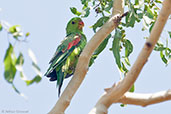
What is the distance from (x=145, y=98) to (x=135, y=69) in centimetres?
19

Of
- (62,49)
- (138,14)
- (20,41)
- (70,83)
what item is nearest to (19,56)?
(20,41)

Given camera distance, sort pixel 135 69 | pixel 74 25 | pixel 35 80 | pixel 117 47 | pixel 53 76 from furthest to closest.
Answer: pixel 74 25, pixel 53 76, pixel 117 47, pixel 135 69, pixel 35 80

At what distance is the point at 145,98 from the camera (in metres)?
1.86

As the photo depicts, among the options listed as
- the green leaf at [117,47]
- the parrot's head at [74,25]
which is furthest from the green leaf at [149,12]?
the parrot's head at [74,25]

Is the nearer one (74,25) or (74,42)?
(74,42)

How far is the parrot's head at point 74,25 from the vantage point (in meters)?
4.07

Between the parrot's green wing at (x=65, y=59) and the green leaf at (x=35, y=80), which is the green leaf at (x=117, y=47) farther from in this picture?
the green leaf at (x=35, y=80)

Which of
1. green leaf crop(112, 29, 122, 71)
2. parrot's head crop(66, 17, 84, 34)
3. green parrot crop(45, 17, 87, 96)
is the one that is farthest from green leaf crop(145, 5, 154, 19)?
parrot's head crop(66, 17, 84, 34)

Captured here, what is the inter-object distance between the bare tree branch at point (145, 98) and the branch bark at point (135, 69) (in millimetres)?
81

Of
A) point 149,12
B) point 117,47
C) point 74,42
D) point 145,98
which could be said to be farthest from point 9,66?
point 74,42

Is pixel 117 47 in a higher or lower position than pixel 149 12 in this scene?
lower

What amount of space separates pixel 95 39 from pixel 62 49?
39.2 inches

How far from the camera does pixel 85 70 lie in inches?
93.7

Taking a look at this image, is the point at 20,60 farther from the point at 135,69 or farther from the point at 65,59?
the point at 65,59
